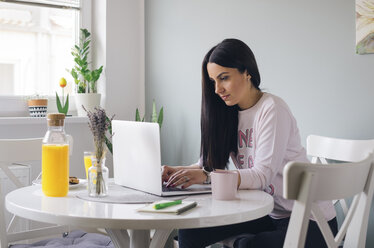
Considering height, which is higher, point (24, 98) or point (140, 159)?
point (24, 98)

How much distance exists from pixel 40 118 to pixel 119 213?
2148 millimetres

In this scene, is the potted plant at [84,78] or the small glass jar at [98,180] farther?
the potted plant at [84,78]

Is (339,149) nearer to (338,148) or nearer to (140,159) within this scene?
(338,148)

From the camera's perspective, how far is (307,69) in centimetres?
239

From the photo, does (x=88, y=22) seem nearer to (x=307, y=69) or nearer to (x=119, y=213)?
(x=307, y=69)

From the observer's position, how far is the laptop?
1487 mm

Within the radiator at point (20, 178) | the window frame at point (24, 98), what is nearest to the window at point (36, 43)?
the window frame at point (24, 98)

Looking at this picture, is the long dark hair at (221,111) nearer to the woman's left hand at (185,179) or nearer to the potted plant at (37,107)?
the woman's left hand at (185,179)

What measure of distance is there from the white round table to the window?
6.70 feet

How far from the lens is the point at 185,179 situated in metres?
1.62

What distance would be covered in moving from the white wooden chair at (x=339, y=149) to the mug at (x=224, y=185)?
0.59m

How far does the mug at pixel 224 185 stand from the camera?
1443 mm

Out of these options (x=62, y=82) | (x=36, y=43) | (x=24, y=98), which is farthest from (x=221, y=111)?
(x=36, y=43)

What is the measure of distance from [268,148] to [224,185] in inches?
13.5
